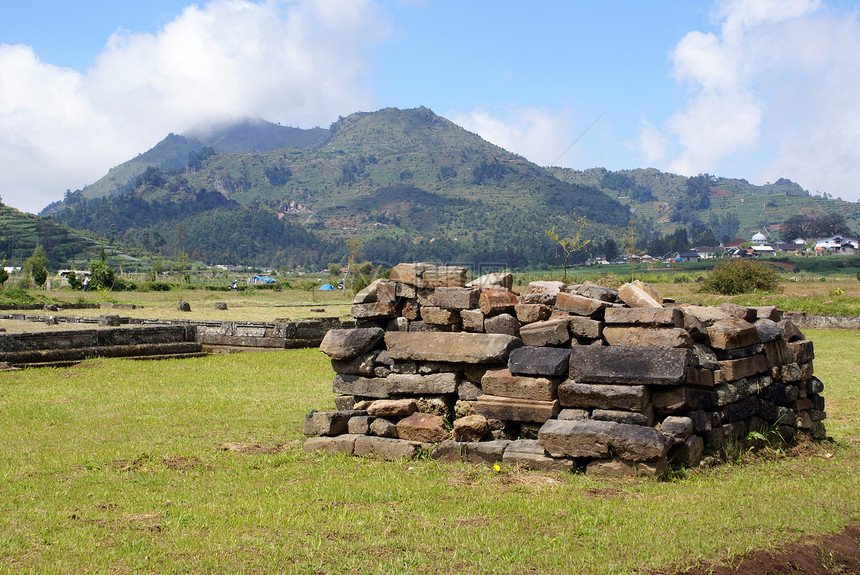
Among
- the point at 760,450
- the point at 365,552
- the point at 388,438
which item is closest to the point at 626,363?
the point at 760,450

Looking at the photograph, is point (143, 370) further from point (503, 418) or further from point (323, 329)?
point (503, 418)

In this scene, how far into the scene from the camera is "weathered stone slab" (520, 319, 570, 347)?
328 inches

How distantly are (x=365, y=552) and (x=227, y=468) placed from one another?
308cm

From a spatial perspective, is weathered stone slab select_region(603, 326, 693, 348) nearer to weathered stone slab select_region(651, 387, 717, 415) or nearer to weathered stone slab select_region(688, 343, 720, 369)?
weathered stone slab select_region(688, 343, 720, 369)

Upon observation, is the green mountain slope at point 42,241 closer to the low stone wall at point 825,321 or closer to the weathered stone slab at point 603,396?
the low stone wall at point 825,321

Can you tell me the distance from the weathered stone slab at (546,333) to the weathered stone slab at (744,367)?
6.05 ft

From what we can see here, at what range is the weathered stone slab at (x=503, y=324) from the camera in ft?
28.6

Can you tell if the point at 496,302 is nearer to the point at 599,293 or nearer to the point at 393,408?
the point at 599,293

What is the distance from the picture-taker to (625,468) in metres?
7.11

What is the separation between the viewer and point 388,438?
8641 millimetres

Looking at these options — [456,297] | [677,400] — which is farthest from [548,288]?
[677,400]

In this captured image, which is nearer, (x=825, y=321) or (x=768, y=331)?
(x=768, y=331)

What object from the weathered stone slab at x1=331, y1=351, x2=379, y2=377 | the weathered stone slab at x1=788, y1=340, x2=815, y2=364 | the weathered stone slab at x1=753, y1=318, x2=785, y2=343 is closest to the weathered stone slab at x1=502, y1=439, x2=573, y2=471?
the weathered stone slab at x1=331, y1=351, x2=379, y2=377

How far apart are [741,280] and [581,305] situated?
38634 millimetres
